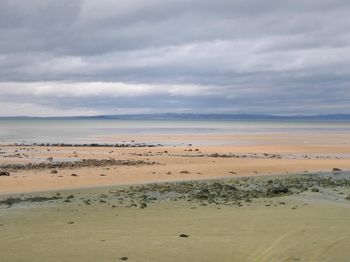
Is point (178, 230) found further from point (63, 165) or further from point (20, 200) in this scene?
point (63, 165)

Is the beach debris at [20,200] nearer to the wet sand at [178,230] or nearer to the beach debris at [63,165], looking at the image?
the wet sand at [178,230]

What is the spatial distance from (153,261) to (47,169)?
20.0m

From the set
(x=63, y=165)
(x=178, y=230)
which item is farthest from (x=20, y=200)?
(x=63, y=165)

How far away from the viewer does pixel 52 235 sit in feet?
33.2

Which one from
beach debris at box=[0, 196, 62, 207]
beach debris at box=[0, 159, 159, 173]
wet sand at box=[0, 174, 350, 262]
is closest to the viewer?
wet sand at box=[0, 174, 350, 262]

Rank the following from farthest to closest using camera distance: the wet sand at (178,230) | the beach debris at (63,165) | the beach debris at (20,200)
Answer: the beach debris at (63,165), the beach debris at (20,200), the wet sand at (178,230)

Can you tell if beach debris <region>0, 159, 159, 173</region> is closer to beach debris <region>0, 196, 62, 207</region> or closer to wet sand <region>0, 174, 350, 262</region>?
beach debris <region>0, 196, 62, 207</region>

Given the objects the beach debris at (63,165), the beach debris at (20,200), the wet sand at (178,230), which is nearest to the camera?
the wet sand at (178,230)

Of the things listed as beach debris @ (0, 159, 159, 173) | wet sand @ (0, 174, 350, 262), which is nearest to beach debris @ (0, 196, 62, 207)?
wet sand @ (0, 174, 350, 262)

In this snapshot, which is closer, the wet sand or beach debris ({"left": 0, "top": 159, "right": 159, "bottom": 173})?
the wet sand

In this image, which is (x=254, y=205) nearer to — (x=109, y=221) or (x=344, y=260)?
(x=109, y=221)

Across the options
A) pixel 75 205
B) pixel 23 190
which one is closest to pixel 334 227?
pixel 75 205

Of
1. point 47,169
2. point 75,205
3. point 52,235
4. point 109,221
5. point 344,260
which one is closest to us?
point 344,260

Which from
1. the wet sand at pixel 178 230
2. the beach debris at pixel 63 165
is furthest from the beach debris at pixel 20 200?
the beach debris at pixel 63 165
